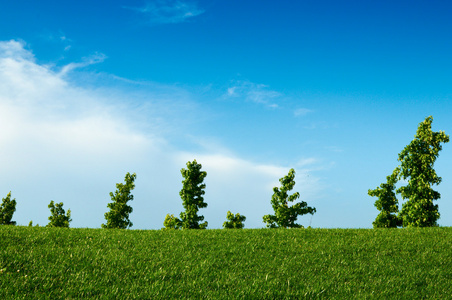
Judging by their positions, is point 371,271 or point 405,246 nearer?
point 371,271

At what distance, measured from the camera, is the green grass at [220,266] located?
8.19 metres

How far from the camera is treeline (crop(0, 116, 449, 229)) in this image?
84.1 ft

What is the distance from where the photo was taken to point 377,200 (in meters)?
28.4

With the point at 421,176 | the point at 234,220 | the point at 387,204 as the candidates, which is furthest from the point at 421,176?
the point at 234,220

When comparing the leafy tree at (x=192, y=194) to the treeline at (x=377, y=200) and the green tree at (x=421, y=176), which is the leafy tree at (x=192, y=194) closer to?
the treeline at (x=377, y=200)

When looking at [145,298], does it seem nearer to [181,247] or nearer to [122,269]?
[122,269]

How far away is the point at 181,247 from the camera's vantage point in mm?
12039

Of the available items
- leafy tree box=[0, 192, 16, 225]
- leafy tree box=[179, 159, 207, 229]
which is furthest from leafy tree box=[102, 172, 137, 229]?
leafy tree box=[0, 192, 16, 225]

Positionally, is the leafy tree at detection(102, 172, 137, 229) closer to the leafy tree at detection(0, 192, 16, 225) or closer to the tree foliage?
the leafy tree at detection(0, 192, 16, 225)

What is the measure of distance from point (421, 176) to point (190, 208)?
58.7 feet

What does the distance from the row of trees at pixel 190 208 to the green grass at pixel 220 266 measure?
15.7 metres

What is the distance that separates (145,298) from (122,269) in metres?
1.99

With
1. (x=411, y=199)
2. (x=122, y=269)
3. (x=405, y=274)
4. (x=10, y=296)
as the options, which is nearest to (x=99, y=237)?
(x=122, y=269)

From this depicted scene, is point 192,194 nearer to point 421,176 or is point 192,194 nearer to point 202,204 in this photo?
point 202,204
